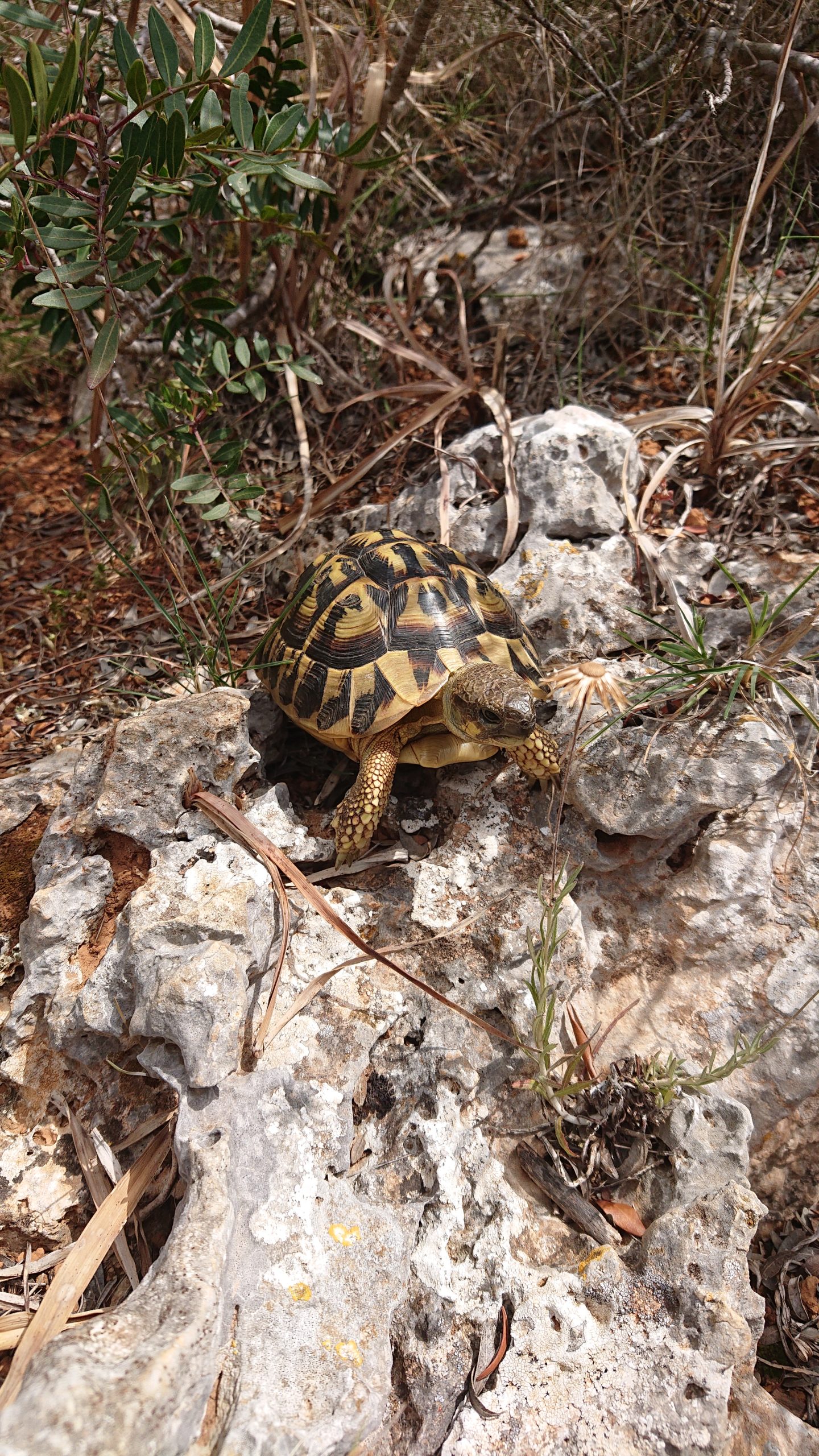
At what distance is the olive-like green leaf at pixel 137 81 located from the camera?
6.97ft

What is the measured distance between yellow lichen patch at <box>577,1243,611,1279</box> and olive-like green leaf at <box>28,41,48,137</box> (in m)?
2.89

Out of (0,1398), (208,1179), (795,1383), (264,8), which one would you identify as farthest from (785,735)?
(264,8)

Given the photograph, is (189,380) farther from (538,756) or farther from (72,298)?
(538,756)

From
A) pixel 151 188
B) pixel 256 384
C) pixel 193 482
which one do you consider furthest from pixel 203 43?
pixel 193 482

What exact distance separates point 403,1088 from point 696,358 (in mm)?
3376

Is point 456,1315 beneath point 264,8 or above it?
beneath

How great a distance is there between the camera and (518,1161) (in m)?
1.84

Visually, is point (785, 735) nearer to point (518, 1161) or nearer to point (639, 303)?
point (518, 1161)

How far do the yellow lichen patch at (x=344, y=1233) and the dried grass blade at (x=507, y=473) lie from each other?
7.22 feet

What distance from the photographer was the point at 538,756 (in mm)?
2314

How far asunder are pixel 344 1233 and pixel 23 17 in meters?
3.08

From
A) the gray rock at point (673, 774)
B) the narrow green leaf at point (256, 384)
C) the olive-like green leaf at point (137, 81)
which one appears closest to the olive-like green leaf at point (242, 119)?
the olive-like green leaf at point (137, 81)

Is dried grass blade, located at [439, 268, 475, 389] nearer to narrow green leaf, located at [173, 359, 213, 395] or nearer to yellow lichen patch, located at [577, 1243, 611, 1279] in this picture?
narrow green leaf, located at [173, 359, 213, 395]

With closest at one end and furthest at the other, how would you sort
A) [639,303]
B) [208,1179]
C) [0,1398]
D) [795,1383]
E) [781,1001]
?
[0,1398], [208,1179], [795,1383], [781,1001], [639,303]
